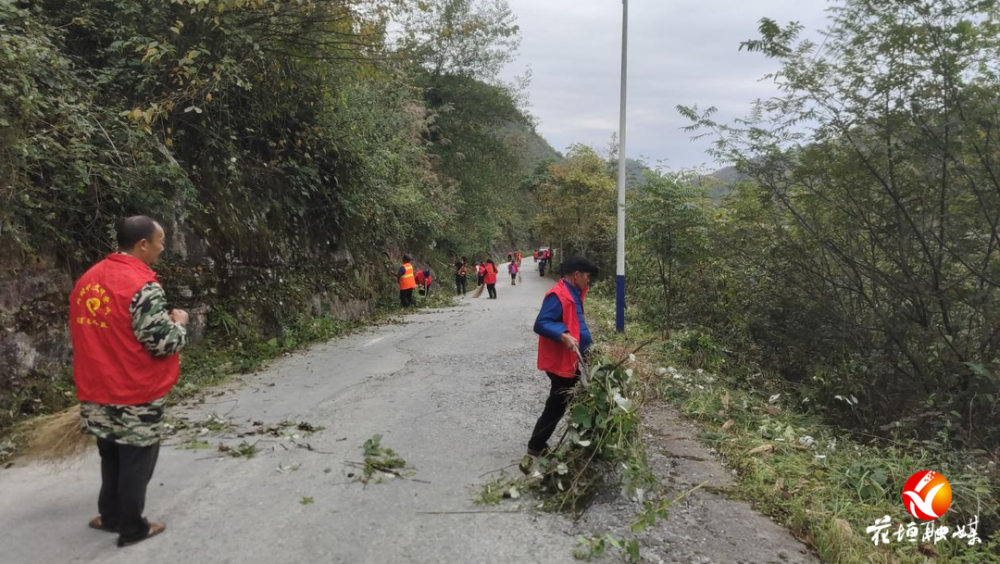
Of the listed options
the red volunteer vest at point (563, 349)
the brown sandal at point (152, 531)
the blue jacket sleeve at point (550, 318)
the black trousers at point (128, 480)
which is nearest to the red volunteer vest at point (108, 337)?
the black trousers at point (128, 480)

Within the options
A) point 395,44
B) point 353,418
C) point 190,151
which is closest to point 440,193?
point 395,44

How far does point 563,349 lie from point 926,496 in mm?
2930

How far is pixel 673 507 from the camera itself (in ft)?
13.3

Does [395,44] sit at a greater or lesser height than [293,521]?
greater

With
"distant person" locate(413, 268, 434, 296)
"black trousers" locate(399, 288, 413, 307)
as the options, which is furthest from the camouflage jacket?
"distant person" locate(413, 268, 434, 296)

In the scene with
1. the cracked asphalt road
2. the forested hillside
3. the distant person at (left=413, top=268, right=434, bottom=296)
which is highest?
the forested hillside

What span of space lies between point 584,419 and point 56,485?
3.78 metres

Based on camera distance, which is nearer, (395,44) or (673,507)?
(673,507)

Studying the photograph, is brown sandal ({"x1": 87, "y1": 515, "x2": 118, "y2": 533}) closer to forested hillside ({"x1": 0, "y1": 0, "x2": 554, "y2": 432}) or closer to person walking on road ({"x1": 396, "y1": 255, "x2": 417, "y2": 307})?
forested hillside ({"x1": 0, "y1": 0, "x2": 554, "y2": 432})

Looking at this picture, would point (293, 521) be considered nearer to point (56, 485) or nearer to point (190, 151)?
point (56, 485)

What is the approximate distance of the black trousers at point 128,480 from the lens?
3301 millimetres

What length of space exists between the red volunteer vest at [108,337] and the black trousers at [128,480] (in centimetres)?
32

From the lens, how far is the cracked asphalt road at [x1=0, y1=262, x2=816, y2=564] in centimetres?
336

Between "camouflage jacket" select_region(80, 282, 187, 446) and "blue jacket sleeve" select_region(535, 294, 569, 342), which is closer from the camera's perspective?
"camouflage jacket" select_region(80, 282, 187, 446)
